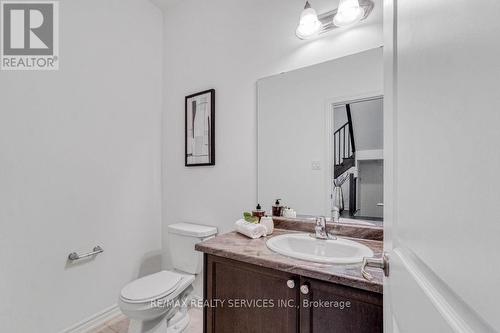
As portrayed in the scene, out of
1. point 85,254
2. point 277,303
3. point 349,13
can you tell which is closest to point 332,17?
point 349,13

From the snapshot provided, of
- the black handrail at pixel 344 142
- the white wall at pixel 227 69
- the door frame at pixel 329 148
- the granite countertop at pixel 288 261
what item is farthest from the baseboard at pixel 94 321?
the black handrail at pixel 344 142

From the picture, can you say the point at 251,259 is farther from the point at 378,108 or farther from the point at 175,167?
the point at 175,167

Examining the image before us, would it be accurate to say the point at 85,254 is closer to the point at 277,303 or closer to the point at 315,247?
the point at 277,303

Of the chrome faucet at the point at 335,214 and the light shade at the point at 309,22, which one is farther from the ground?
the light shade at the point at 309,22

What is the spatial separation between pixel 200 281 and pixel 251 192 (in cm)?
89

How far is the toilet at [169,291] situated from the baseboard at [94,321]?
1.57 ft

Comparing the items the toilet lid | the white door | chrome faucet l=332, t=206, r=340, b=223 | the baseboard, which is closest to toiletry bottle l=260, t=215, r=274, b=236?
chrome faucet l=332, t=206, r=340, b=223

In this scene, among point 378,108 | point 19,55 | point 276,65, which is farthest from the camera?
point 276,65

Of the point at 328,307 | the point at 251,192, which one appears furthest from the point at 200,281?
the point at 328,307

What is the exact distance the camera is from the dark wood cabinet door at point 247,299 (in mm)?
976

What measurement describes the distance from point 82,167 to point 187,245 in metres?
0.97

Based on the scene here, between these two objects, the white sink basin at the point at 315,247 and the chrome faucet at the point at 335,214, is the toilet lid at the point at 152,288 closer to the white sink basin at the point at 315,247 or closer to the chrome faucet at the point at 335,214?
the white sink basin at the point at 315,247

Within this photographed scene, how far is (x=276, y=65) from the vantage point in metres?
1.63

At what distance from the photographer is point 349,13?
1309 millimetres
